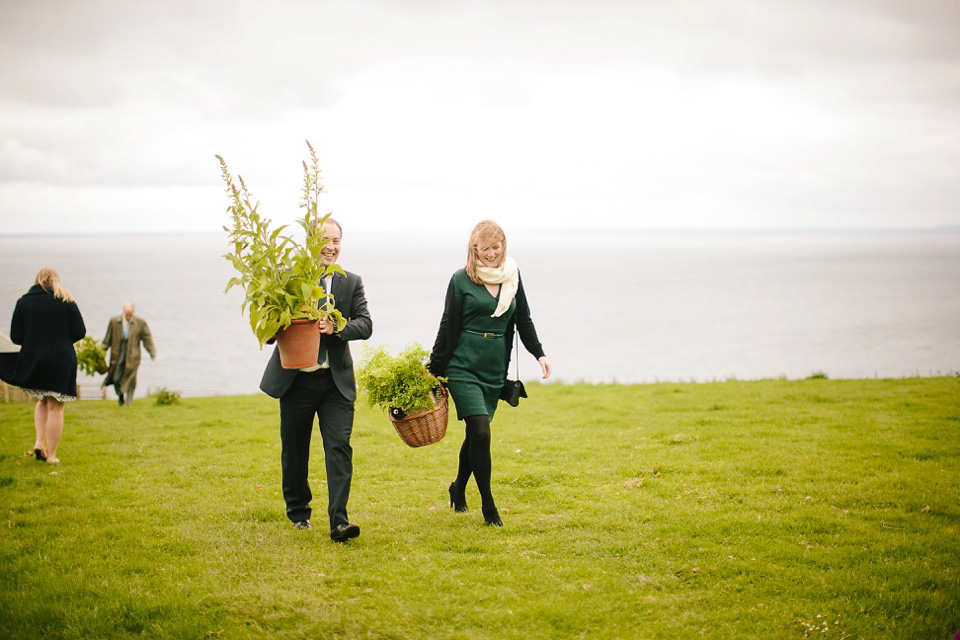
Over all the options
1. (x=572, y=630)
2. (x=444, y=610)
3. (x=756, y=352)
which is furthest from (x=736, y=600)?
(x=756, y=352)

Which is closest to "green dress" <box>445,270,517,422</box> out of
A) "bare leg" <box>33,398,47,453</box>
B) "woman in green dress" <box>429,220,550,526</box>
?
"woman in green dress" <box>429,220,550,526</box>

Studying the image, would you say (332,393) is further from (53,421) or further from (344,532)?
(53,421)

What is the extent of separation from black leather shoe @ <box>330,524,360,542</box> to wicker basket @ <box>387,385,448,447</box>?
880 mm

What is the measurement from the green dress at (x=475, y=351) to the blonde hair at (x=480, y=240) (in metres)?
0.11

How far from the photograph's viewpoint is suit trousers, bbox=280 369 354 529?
6.60 meters

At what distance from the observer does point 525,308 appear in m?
7.25

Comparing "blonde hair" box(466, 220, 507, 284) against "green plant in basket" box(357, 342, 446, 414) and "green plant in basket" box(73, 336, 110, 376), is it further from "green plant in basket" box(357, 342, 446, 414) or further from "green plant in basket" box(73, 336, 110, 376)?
"green plant in basket" box(73, 336, 110, 376)

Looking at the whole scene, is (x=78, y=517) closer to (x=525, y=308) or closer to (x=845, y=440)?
(x=525, y=308)

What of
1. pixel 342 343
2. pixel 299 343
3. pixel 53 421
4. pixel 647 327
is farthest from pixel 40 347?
pixel 647 327

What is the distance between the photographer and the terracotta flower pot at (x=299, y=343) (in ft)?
19.6

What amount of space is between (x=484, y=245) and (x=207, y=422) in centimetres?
886

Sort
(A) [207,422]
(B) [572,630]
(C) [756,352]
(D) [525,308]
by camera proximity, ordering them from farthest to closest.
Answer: (C) [756,352]
(A) [207,422]
(D) [525,308]
(B) [572,630]

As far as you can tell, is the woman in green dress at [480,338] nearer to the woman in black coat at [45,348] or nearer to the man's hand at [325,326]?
the man's hand at [325,326]

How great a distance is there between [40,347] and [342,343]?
5.15 m
